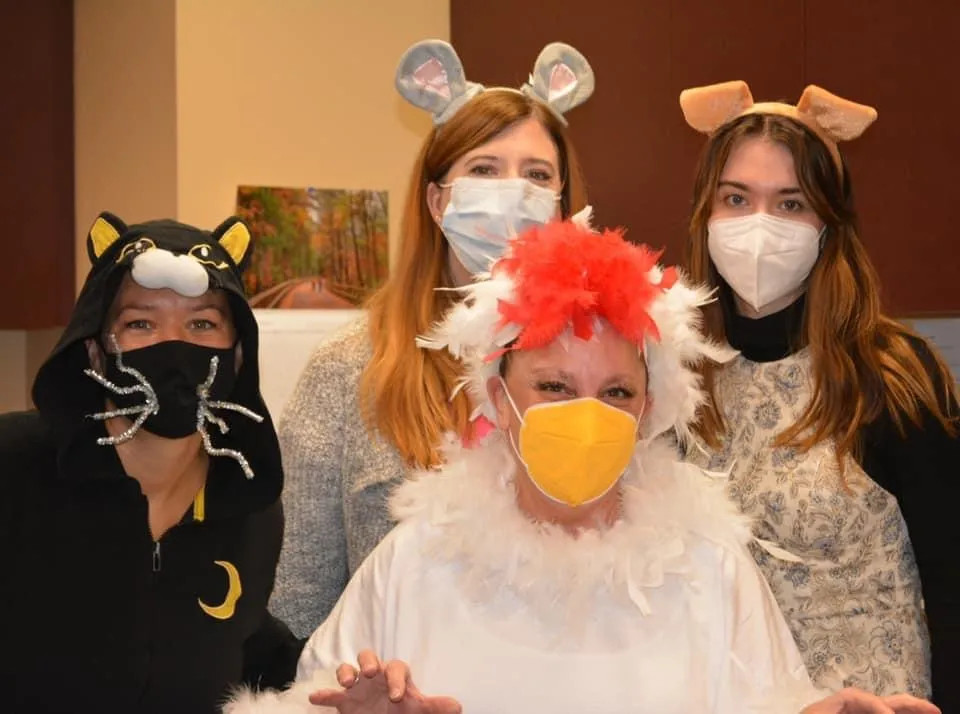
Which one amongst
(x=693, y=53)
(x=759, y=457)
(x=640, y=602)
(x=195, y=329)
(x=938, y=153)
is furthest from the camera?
(x=693, y=53)

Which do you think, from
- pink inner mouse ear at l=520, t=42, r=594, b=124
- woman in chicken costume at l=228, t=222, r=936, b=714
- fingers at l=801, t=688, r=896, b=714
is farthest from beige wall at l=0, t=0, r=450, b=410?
fingers at l=801, t=688, r=896, b=714

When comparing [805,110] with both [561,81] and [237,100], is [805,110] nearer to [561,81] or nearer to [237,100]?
[561,81]

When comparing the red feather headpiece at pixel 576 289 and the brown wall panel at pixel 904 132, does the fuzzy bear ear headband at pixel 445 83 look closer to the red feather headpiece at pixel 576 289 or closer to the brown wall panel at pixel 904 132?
the red feather headpiece at pixel 576 289

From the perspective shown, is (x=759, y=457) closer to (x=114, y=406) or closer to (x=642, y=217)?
(x=114, y=406)

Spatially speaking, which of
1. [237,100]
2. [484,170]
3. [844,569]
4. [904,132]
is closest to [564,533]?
[844,569]

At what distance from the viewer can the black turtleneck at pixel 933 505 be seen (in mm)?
2162

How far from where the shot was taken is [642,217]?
4.03 m

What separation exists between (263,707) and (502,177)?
1124 mm

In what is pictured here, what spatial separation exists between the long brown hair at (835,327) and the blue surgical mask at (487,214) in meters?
0.33

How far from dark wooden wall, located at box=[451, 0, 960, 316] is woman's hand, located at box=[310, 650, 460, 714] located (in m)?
2.19

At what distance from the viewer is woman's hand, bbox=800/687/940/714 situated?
1.57m

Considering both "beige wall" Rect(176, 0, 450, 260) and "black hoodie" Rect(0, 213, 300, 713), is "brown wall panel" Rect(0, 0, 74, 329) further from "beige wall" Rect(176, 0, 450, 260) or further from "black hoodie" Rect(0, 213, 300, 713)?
"black hoodie" Rect(0, 213, 300, 713)

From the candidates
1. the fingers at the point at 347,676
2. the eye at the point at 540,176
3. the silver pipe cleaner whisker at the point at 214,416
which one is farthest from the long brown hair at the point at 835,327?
the fingers at the point at 347,676

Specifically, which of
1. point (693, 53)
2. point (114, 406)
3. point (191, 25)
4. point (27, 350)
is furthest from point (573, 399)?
point (27, 350)
